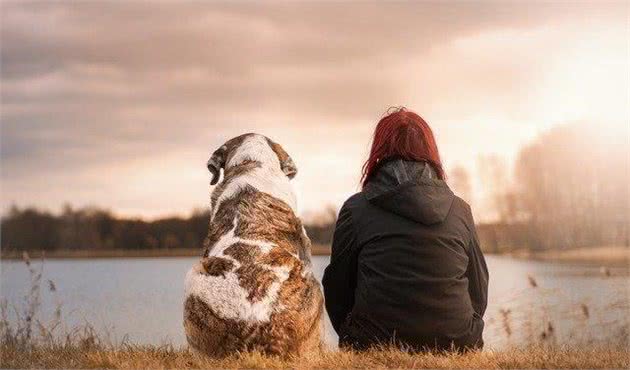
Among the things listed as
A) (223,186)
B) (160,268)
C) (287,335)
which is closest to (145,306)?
(160,268)

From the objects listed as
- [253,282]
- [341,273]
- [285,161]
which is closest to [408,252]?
[341,273]

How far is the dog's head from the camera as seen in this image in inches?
324

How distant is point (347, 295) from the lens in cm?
762

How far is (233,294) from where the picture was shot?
668cm

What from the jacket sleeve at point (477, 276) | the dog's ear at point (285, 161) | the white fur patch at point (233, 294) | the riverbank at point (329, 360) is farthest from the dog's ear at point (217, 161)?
the jacket sleeve at point (477, 276)

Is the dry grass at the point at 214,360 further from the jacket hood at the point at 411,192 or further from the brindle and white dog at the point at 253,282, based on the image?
the jacket hood at the point at 411,192

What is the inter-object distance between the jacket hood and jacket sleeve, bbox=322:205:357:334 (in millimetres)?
373

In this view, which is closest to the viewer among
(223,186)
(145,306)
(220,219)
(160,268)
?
(220,219)

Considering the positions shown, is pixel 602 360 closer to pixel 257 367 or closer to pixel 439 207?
pixel 439 207

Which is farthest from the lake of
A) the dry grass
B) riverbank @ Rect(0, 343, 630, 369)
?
riverbank @ Rect(0, 343, 630, 369)

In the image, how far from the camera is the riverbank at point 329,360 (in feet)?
22.3

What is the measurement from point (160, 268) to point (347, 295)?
43.2ft

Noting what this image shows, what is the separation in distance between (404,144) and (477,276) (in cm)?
142

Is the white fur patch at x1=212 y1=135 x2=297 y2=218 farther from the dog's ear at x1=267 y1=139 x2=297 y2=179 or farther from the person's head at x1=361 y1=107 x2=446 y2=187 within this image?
the person's head at x1=361 y1=107 x2=446 y2=187
